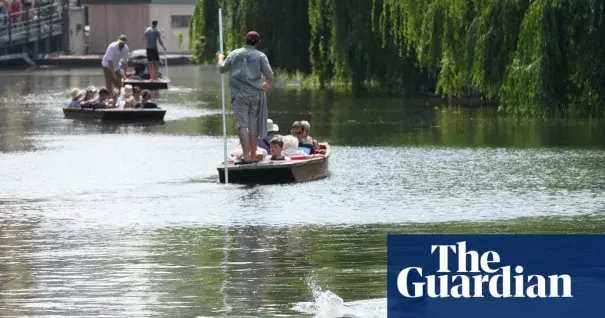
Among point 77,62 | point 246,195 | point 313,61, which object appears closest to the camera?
point 246,195

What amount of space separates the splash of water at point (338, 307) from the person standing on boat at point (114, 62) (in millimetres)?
29609

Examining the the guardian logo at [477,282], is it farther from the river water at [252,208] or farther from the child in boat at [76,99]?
the child in boat at [76,99]

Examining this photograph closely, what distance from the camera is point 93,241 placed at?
17.6 meters

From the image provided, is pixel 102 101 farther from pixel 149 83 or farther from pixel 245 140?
pixel 245 140

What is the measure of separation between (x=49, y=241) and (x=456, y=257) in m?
7.13

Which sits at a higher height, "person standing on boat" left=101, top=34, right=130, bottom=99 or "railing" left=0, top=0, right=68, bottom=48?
"person standing on boat" left=101, top=34, right=130, bottom=99

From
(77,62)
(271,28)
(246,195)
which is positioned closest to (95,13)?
(77,62)

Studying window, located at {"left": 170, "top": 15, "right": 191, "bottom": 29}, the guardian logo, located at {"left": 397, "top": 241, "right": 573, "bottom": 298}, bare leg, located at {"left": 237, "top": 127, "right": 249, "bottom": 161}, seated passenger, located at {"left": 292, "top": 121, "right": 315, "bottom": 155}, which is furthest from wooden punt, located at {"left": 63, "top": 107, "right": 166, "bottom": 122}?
window, located at {"left": 170, "top": 15, "right": 191, "bottom": 29}

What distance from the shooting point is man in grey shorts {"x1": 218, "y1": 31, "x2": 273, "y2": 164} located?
936 inches

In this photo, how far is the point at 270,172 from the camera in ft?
76.5

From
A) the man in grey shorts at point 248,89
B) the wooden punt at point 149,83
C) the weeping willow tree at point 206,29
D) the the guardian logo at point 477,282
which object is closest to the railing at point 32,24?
the wooden punt at point 149,83

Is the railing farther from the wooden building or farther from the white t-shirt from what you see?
the white t-shirt

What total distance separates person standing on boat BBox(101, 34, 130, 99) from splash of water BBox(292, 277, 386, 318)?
29.6 m

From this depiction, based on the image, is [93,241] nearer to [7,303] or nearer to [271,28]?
[7,303]
